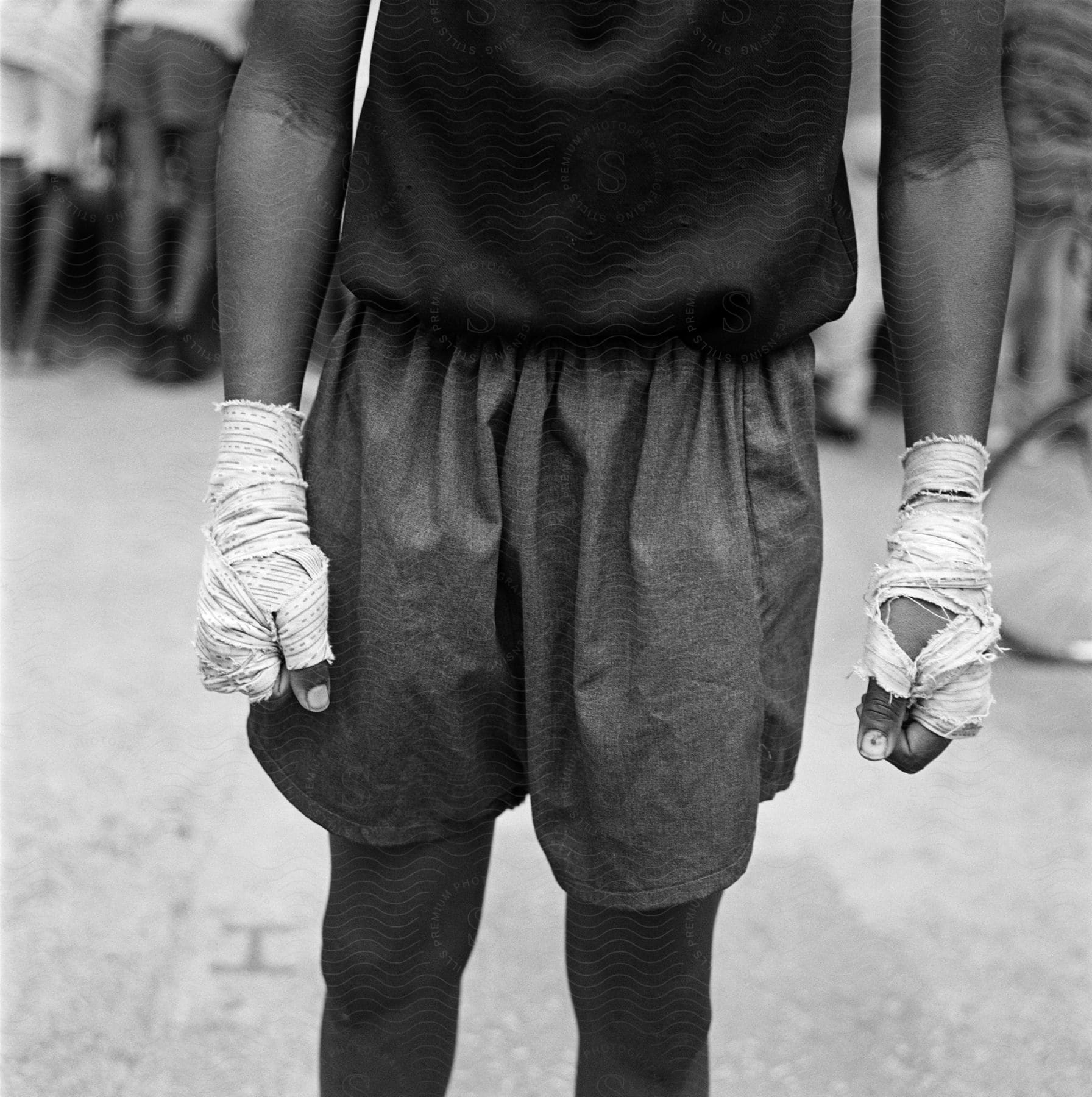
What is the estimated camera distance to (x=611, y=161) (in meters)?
0.90

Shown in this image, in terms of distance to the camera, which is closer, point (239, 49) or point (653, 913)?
point (653, 913)

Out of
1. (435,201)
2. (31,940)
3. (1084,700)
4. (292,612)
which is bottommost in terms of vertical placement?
(1084,700)

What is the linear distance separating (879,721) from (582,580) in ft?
0.81

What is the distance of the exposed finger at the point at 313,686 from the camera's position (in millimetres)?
999

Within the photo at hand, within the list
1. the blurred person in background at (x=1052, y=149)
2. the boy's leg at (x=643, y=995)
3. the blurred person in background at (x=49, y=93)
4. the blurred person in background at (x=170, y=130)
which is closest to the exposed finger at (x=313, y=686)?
the boy's leg at (x=643, y=995)

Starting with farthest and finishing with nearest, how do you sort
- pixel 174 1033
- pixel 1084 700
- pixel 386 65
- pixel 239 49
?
pixel 1084 700, pixel 239 49, pixel 174 1033, pixel 386 65

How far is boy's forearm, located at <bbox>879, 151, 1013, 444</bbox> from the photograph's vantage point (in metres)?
0.98

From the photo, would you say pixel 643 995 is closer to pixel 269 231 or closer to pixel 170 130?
pixel 269 231

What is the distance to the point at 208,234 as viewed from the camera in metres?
2.71

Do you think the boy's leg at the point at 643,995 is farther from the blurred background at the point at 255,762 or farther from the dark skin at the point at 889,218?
the blurred background at the point at 255,762

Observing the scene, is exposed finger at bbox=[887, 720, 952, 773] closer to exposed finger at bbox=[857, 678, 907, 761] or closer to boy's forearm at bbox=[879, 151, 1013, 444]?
exposed finger at bbox=[857, 678, 907, 761]

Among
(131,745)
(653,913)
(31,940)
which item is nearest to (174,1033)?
(31,940)

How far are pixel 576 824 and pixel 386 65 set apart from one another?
0.56 meters

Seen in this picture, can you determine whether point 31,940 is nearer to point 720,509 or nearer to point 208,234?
point 720,509
